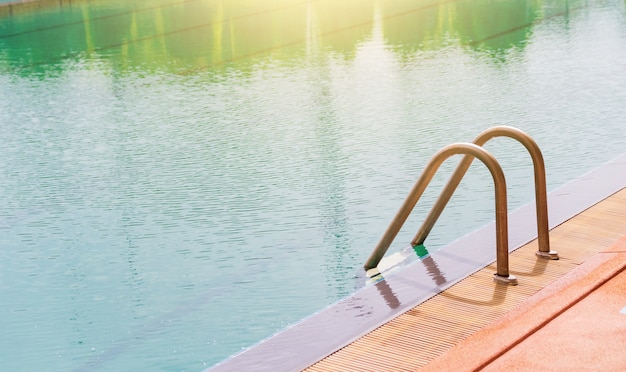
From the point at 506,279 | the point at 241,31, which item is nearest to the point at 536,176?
the point at 506,279

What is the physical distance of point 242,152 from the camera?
5.34 metres

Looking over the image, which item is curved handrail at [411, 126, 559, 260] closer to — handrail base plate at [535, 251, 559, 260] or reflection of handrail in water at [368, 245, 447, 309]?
handrail base plate at [535, 251, 559, 260]

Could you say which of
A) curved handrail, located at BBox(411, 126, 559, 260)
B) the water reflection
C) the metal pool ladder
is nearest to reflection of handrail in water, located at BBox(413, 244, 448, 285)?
the metal pool ladder

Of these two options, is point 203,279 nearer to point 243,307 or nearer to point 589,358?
point 243,307

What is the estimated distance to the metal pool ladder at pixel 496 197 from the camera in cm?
314

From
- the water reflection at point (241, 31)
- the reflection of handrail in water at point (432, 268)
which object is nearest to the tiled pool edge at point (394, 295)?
the reflection of handrail in water at point (432, 268)

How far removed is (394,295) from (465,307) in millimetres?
281

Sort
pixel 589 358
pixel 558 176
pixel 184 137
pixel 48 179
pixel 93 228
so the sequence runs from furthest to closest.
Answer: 1. pixel 184 137
2. pixel 48 179
3. pixel 558 176
4. pixel 93 228
5. pixel 589 358

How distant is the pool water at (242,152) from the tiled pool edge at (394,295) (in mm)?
166

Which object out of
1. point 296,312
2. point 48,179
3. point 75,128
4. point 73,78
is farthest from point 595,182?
point 73,78

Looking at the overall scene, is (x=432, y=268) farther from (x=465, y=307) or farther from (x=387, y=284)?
(x=465, y=307)

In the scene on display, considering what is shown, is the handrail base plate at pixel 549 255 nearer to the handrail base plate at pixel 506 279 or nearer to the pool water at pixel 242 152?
the handrail base plate at pixel 506 279

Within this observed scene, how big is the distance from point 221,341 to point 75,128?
337cm

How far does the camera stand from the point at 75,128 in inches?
241
